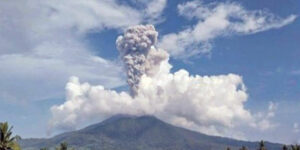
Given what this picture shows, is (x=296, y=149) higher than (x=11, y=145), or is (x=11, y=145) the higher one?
(x=296, y=149)

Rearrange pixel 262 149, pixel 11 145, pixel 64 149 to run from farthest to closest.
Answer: pixel 262 149 → pixel 64 149 → pixel 11 145

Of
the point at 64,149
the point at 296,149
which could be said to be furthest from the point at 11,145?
the point at 296,149

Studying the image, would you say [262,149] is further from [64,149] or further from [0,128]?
[0,128]

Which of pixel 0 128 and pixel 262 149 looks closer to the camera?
pixel 0 128

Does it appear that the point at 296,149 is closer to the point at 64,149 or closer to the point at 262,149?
the point at 262,149

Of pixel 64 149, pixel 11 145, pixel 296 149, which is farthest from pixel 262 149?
pixel 11 145

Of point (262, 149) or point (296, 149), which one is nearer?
point (296, 149)

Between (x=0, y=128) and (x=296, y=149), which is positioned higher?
(x=296, y=149)

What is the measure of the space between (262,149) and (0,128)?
252 feet

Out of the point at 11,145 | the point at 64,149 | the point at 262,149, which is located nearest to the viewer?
the point at 11,145

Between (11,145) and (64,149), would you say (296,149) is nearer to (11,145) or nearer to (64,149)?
(64,149)

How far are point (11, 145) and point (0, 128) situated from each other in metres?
2.96

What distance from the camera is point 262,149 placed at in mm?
114375

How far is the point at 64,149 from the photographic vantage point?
96.5 m
